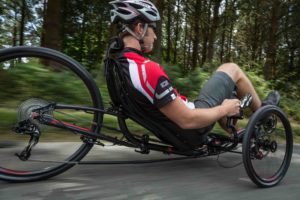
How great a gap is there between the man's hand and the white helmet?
0.93 m

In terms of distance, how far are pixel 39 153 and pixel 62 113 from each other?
0.49 m

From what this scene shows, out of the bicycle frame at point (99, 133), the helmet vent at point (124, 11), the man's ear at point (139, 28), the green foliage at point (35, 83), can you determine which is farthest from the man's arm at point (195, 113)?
the green foliage at point (35, 83)

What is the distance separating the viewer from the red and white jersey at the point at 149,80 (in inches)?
141

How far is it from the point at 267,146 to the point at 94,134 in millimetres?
1569

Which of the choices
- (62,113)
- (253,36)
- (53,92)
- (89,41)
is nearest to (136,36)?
(62,113)

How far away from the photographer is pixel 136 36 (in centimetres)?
376

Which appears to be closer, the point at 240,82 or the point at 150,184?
the point at 150,184

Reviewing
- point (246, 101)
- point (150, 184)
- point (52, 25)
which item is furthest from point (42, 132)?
point (52, 25)

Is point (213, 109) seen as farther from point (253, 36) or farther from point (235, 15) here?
point (253, 36)

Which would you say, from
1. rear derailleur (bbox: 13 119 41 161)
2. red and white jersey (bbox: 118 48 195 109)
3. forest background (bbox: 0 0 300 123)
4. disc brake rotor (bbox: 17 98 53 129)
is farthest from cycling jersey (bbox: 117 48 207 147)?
forest background (bbox: 0 0 300 123)

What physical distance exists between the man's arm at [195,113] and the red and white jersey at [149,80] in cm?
8

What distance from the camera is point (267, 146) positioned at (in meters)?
4.20

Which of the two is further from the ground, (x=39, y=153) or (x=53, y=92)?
(x=53, y=92)

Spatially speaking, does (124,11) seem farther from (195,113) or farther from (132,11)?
(195,113)
